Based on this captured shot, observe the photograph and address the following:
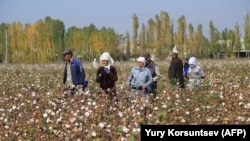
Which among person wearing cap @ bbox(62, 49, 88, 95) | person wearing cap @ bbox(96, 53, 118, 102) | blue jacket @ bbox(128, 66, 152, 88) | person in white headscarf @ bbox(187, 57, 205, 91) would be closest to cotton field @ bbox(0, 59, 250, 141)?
person wearing cap @ bbox(96, 53, 118, 102)

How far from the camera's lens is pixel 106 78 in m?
8.20

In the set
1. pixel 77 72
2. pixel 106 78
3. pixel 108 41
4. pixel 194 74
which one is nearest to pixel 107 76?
pixel 106 78

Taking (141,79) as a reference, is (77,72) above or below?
above

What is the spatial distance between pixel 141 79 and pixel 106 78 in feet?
2.06

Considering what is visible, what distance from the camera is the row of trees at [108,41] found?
53375 mm

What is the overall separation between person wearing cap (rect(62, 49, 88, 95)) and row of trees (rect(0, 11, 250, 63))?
43937mm

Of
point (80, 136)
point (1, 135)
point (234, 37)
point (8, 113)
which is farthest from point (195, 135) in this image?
point (234, 37)

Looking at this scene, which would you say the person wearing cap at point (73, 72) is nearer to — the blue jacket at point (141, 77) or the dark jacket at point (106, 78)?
the dark jacket at point (106, 78)

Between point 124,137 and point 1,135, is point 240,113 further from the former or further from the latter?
point 1,135

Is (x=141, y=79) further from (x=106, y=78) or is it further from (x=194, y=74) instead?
(x=194, y=74)

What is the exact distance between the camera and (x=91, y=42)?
183ft

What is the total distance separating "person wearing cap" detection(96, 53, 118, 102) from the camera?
7934 mm

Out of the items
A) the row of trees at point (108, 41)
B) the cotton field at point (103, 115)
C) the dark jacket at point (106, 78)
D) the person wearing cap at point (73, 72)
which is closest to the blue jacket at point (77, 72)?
the person wearing cap at point (73, 72)

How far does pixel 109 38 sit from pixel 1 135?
167 ft
